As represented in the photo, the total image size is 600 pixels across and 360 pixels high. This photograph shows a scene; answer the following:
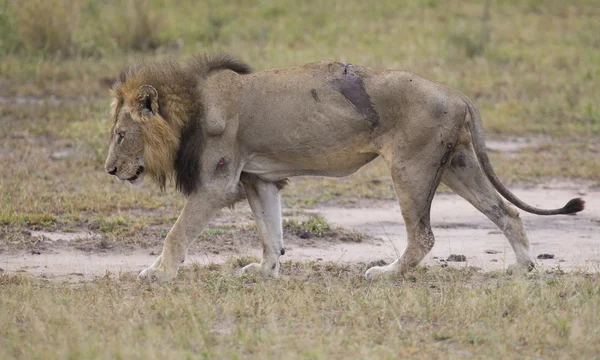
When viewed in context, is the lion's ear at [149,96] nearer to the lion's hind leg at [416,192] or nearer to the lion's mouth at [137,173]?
the lion's mouth at [137,173]

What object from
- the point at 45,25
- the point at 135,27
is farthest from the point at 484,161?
the point at 135,27

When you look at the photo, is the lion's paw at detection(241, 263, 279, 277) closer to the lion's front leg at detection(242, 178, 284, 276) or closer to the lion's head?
the lion's front leg at detection(242, 178, 284, 276)

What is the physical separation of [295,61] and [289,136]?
6.47 metres

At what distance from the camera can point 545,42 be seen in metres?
14.0

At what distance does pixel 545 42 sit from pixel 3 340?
36.5 ft

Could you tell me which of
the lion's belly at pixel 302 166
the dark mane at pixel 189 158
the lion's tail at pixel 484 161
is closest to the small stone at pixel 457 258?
the lion's tail at pixel 484 161

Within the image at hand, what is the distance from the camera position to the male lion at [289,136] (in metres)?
5.48

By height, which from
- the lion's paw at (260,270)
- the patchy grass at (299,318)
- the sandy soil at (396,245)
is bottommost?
the sandy soil at (396,245)

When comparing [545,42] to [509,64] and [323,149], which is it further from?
[323,149]

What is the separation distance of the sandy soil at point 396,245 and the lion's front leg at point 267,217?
0.46 metres

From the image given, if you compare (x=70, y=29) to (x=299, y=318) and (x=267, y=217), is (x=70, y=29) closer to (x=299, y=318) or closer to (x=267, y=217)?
(x=267, y=217)

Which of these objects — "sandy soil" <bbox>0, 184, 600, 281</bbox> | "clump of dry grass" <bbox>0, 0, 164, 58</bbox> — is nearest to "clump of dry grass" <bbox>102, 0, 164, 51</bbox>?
"clump of dry grass" <bbox>0, 0, 164, 58</bbox>

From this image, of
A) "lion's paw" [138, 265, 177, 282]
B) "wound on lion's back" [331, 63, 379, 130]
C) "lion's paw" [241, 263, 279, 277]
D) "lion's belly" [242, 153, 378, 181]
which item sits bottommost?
"lion's paw" [241, 263, 279, 277]

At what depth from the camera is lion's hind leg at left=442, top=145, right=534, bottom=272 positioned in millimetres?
5711
